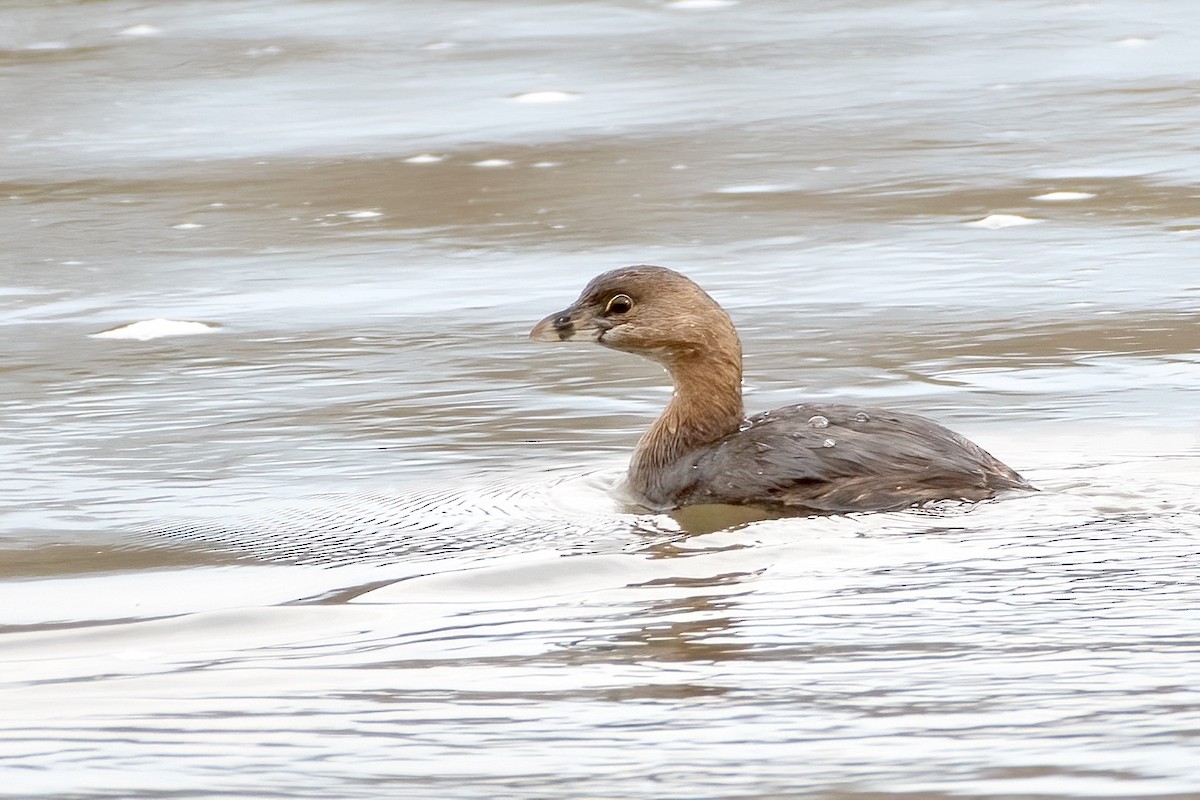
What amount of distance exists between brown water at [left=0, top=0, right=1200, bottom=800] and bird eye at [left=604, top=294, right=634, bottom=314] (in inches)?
18.3

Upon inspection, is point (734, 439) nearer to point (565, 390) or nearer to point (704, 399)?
point (704, 399)

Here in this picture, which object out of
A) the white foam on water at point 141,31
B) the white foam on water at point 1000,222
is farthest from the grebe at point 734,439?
the white foam on water at point 141,31

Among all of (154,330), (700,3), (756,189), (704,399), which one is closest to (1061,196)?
(756,189)

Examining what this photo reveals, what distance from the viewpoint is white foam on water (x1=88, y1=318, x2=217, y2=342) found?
29.4ft

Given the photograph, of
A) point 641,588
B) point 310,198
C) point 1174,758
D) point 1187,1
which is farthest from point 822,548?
point 1187,1

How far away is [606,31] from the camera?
1411cm

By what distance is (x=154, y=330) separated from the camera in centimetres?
903

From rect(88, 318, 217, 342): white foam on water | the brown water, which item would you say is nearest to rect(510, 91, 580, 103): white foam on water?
the brown water

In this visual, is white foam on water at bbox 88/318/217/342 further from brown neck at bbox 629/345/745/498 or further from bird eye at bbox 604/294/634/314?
brown neck at bbox 629/345/745/498

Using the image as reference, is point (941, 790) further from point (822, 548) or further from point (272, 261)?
point (272, 261)

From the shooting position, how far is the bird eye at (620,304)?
720 cm

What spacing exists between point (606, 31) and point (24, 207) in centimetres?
441

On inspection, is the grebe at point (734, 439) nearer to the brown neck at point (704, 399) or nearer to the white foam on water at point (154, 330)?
the brown neck at point (704, 399)

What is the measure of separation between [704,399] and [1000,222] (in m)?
3.49
